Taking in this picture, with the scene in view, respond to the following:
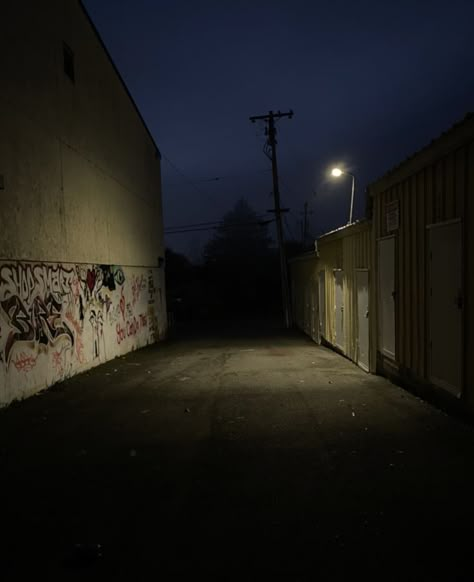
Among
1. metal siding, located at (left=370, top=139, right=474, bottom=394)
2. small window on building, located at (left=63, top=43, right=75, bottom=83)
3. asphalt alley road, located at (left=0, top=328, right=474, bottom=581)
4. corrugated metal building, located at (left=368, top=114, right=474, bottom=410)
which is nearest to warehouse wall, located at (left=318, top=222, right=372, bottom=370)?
corrugated metal building, located at (left=368, top=114, right=474, bottom=410)

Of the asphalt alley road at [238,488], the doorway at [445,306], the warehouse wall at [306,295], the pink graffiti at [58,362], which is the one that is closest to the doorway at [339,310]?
the warehouse wall at [306,295]

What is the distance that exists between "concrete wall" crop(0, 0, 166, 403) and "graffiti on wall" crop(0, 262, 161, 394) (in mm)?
31

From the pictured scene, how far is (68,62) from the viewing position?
1080 centimetres

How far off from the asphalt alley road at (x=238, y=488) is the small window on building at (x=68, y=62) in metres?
7.96

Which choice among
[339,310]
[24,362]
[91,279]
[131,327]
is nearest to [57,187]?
[91,279]

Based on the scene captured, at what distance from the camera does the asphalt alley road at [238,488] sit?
120 inches

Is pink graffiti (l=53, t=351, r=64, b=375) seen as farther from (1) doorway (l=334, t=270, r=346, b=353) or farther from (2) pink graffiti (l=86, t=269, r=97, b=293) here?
(1) doorway (l=334, t=270, r=346, b=353)

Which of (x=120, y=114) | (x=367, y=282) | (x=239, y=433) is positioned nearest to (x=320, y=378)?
(x=367, y=282)

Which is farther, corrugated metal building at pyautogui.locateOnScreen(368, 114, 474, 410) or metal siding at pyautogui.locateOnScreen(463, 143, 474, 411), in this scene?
corrugated metal building at pyautogui.locateOnScreen(368, 114, 474, 410)

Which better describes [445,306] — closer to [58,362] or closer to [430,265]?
[430,265]

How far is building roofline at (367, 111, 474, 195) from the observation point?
224 inches

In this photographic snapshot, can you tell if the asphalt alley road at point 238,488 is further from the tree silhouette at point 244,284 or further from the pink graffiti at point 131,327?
the tree silhouette at point 244,284

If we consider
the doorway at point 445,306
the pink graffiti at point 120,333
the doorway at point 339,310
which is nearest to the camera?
the doorway at point 445,306

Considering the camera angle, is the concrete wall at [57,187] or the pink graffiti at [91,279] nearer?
the concrete wall at [57,187]
